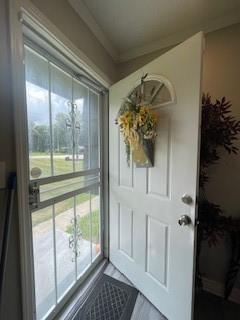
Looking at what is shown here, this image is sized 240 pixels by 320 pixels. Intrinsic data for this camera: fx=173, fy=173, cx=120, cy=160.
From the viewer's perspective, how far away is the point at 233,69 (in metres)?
1.41

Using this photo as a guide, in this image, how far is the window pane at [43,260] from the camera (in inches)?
45.4

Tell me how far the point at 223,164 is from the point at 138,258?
1.10m

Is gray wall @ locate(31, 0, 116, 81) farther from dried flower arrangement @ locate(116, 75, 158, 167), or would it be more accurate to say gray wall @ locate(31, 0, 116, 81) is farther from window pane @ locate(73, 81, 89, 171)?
dried flower arrangement @ locate(116, 75, 158, 167)

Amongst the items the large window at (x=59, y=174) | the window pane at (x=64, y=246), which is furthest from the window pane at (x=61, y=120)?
the window pane at (x=64, y=246)

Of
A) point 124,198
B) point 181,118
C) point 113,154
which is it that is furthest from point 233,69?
point 124,198

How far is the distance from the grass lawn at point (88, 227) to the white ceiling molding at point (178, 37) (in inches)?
68.6

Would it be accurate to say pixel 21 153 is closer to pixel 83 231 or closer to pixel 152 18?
pixel 83 231

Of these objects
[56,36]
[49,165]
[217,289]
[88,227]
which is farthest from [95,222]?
[56,36]

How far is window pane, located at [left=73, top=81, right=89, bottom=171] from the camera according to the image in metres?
1.51

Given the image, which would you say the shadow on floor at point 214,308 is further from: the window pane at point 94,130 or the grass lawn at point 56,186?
the window pane at point 94,130

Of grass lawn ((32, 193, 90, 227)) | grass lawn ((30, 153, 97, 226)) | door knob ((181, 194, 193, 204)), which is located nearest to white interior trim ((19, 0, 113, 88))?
grass lawn ((30, 153, 97, 226))

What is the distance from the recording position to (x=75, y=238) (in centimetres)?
154

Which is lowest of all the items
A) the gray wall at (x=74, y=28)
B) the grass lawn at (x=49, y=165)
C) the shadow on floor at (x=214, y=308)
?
the shadow on floor at (x=214, y=308)

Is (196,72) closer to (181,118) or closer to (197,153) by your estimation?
(181,118)
